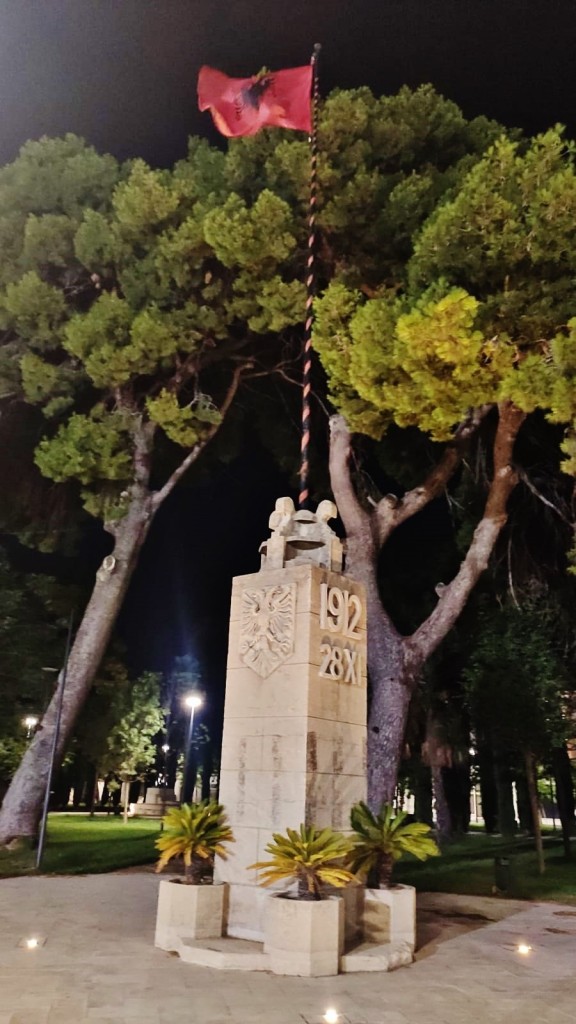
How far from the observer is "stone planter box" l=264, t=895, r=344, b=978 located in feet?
20.2

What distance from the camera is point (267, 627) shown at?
25.9ft

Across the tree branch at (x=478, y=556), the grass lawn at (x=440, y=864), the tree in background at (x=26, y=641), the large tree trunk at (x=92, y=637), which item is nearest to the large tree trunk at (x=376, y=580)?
the tree branch at (x=478, y=556)

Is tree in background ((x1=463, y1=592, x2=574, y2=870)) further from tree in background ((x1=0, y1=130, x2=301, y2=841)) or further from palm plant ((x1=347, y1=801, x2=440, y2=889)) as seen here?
palm plant ((x1=347, y1=801, x2=440, y2=889))

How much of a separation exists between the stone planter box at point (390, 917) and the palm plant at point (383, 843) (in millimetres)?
185

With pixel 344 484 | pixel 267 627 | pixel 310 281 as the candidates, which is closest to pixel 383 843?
pixel 267 627

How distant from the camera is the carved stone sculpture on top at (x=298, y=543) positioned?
328 inches

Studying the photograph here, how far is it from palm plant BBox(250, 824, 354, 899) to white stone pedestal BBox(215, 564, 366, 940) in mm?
426

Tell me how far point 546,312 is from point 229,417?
968 centimetres

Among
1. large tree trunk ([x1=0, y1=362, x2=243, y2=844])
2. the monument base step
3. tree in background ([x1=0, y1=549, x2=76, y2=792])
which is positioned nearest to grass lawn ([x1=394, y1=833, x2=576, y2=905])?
the monument base step

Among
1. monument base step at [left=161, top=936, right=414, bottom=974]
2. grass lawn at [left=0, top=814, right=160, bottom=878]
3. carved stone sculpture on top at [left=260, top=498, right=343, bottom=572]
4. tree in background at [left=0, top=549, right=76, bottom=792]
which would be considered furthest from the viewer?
tree in background at [left=0, top=549, right=76, bottom=792]

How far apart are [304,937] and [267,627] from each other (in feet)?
9.29

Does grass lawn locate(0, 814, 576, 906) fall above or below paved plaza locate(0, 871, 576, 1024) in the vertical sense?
above

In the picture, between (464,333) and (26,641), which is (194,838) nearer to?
(464,333)

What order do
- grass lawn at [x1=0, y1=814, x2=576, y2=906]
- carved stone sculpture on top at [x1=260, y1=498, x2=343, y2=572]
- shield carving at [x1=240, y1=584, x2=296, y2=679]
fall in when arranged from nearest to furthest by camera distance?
shield carving at [x1=240, y1=584, x2=296, y2=679], carved stone sculpture on top at [x1=260, y1=498, x2=343, y2=572], grass lawn at [x1=0, y1=814, x2=576, y2=906]
